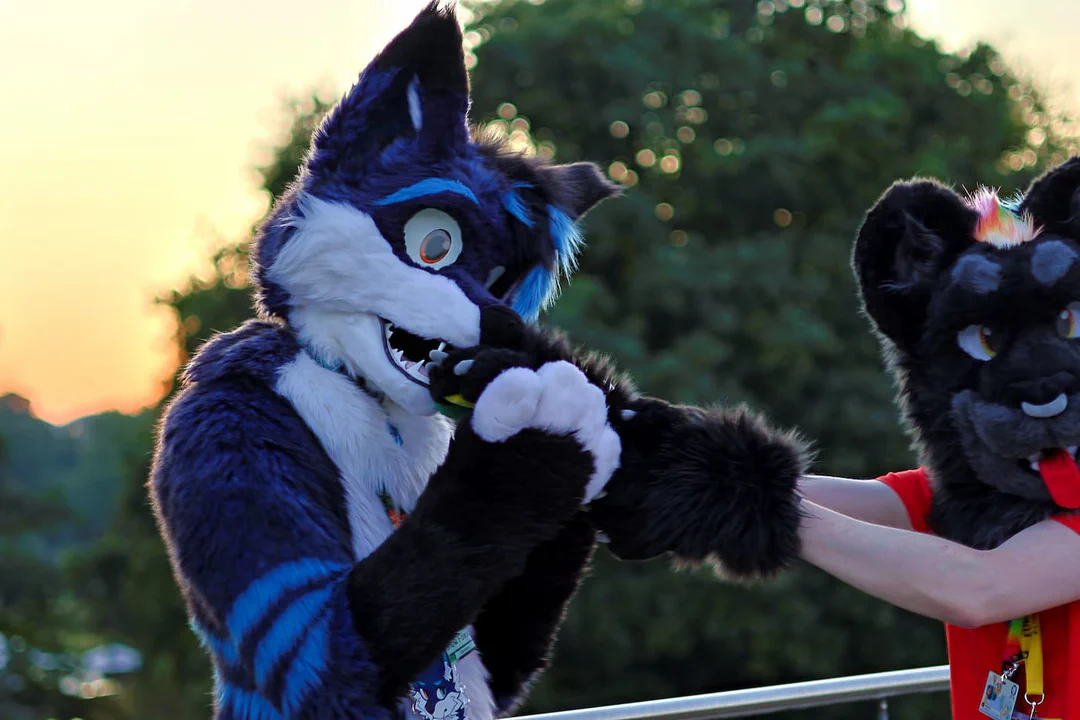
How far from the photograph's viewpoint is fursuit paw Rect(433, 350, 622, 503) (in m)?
1.49

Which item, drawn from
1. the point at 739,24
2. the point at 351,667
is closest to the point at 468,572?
the point at 351,667

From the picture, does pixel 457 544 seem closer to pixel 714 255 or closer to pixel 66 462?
pixel 714 255

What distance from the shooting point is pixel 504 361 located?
1.54 meters

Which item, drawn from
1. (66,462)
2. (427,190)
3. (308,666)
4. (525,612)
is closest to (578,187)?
(427,190)

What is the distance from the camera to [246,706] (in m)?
1.53

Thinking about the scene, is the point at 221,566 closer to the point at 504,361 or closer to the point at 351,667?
the point at 351,667

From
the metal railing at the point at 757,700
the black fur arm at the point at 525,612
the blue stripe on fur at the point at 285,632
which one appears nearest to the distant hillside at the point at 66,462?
the metal railing at the point at 757,700

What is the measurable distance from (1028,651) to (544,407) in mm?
970

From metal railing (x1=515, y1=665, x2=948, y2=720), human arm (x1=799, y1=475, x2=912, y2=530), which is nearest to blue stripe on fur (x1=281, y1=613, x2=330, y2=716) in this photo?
metal railing (x1=515, y1=665, x2=948, y2=720)

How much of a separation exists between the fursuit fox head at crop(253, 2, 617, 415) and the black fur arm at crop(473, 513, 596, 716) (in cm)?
36

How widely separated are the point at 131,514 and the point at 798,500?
8.96m

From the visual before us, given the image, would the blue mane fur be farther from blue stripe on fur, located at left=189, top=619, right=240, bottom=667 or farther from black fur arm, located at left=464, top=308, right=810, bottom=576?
black fur arm, located at left=464, top=308, right=810, bottom=576

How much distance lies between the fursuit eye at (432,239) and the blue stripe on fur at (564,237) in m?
0.21

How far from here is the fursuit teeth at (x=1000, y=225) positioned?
6.49 ft
